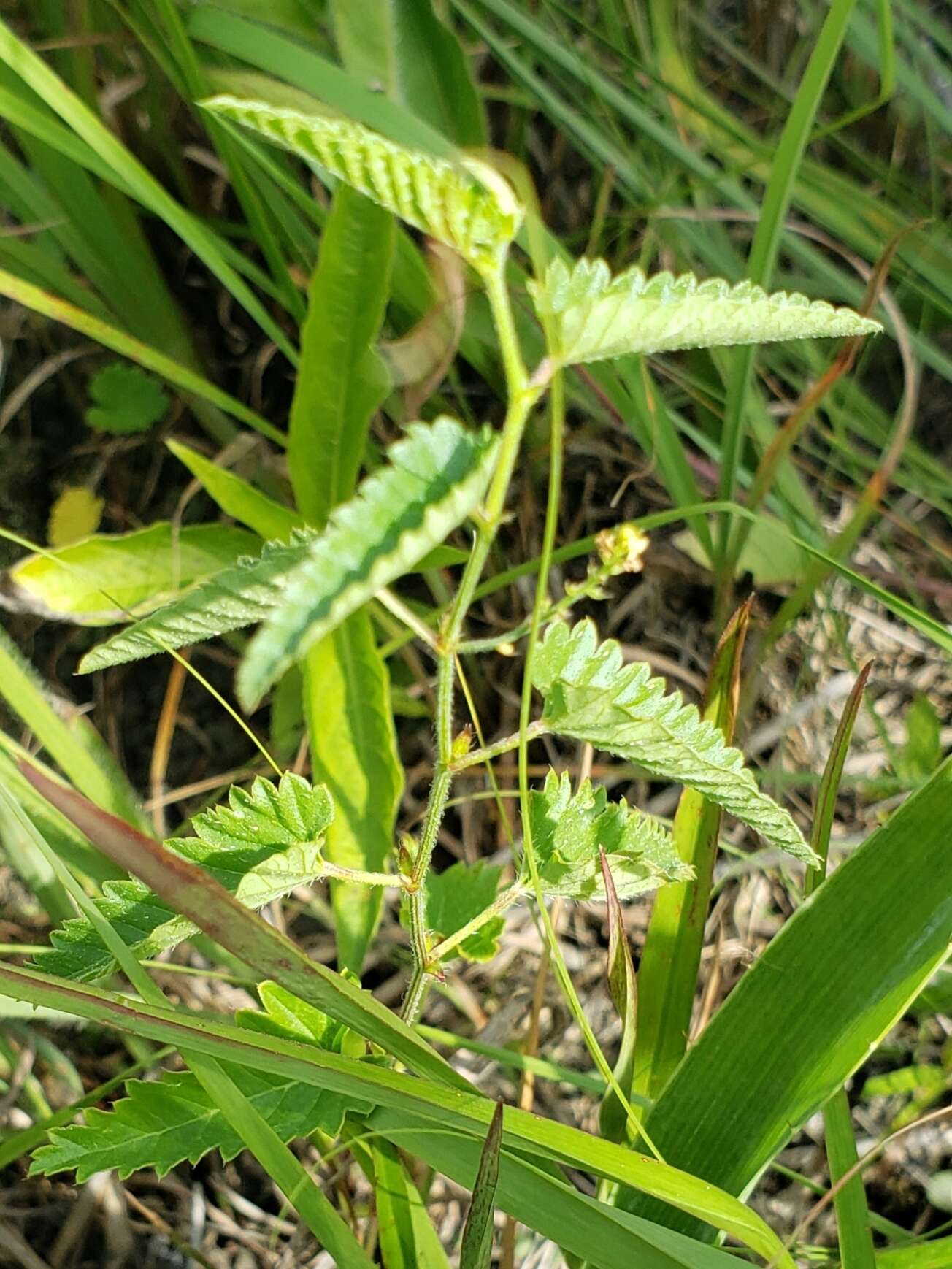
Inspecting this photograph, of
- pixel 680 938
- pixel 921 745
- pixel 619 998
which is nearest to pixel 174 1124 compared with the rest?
pixel 619 998

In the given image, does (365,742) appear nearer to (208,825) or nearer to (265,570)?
(208,825)

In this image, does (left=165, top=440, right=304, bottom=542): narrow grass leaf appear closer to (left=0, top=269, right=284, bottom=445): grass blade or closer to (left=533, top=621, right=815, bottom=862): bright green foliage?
(left=0, top=269, right=284, bottom=445): grass blade

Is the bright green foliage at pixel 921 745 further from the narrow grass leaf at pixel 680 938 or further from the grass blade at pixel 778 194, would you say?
the narrow grass leaf at pixel 680 938

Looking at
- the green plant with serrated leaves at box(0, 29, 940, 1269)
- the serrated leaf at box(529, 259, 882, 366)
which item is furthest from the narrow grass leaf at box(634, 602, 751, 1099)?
the serrated leaf at box(529, 259, 882, 366)

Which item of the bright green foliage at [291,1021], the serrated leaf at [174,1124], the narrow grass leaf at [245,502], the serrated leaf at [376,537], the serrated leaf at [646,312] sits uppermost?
the serrated leaf at [646,312]

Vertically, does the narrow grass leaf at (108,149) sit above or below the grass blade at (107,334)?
above

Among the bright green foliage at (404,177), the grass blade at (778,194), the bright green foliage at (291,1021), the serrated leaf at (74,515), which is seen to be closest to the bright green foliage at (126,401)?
the serrated leaf at (74,515)

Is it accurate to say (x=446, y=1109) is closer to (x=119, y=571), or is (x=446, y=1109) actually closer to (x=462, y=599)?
(x=462, y=599)

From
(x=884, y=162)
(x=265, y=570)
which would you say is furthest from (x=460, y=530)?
(x=884, y=162)
